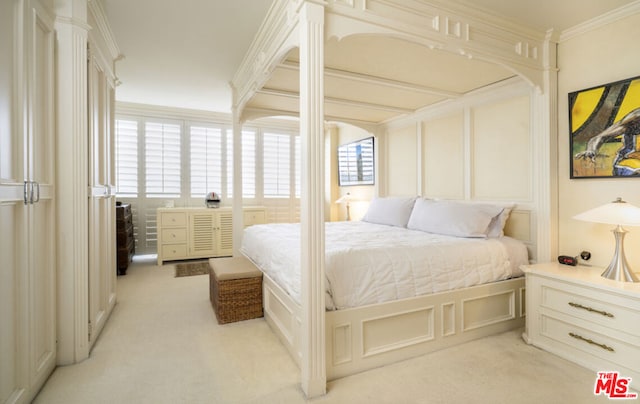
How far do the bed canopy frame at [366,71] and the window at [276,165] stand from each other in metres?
1.95

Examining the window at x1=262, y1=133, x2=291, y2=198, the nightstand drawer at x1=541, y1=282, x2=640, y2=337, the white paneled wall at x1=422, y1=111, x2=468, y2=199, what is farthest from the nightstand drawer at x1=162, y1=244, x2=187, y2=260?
the nightstand drawer at x1=541, y1=282, x2=640, y2=337

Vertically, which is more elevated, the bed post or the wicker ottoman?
the bed post

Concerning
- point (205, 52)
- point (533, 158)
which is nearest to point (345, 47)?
point (205, 52)

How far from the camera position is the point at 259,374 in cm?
202

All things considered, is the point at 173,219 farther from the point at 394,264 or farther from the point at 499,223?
the point at 499,223

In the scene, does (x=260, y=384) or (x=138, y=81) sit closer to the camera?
(x=260, y=384)

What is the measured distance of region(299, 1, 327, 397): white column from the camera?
1779 millimetres

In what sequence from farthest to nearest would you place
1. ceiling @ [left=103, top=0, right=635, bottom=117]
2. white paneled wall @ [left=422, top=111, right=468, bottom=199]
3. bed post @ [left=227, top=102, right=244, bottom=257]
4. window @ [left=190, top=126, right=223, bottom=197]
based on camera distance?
1. window @ [left=190, top=126, right=223, bottom=197]
2. bed post @ [left=227, top=102, right=244, bottom=257]
3. white paneled wall @ [left=422, top=111, right=468, bottom=199]
4. ceiling @ [left=103, top=0, right=635, bottom=117]

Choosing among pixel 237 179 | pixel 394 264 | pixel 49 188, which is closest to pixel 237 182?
pixel 237 179

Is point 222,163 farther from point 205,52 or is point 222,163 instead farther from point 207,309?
point 207,309

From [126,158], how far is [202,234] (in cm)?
187

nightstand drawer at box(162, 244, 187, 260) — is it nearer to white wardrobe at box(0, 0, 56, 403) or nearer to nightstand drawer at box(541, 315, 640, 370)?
white wardrobe at box(0, 0, 56, 403)

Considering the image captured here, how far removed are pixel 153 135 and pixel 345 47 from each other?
14.2 ft

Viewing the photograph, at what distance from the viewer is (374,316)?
2066 mm
